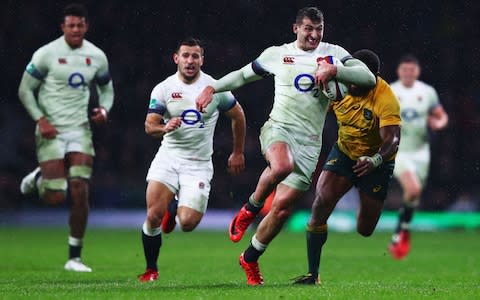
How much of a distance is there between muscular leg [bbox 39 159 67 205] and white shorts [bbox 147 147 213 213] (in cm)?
221

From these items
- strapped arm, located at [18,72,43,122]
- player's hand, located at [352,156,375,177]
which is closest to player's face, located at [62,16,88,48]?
strapped arm, located at [18,72,43,122]

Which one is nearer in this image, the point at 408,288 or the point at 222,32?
the point at 408,288

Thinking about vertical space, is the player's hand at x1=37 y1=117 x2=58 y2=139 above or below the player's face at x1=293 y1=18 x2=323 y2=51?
below

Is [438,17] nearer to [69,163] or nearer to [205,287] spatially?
[69,163]

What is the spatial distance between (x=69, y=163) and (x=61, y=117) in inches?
22.0

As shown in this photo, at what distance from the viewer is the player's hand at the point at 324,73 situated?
955 cm

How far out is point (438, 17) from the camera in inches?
1048

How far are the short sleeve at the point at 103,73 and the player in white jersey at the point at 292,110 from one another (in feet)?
11.3

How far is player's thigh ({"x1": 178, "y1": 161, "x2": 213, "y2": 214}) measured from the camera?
1103 cm

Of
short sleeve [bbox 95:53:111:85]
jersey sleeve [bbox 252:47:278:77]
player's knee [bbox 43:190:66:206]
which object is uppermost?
jersey sleeve [bbox 252:47:278:77]

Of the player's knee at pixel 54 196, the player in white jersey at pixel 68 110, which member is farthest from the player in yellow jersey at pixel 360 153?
the player's knee at pixel 54 196

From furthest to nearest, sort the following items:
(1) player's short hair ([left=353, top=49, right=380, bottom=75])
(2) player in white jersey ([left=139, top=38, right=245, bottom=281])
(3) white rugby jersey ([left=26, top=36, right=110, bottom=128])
A: (3) white rugby jersey ([left=26, top=36, right=110, bottom=128]) < (2) player in white jersey ([left=139, top=38, right=245, bottom=281]) < (1) player's short hair ([left=353, top=49, right=380, bottom=75])

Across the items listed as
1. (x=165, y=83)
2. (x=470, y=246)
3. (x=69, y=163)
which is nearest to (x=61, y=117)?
(x=69, y=163)

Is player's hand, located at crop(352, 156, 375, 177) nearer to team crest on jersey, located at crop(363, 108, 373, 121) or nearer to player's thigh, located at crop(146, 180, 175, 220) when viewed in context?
team crest on jersey, located at crop(363, 108, 373, 121)
